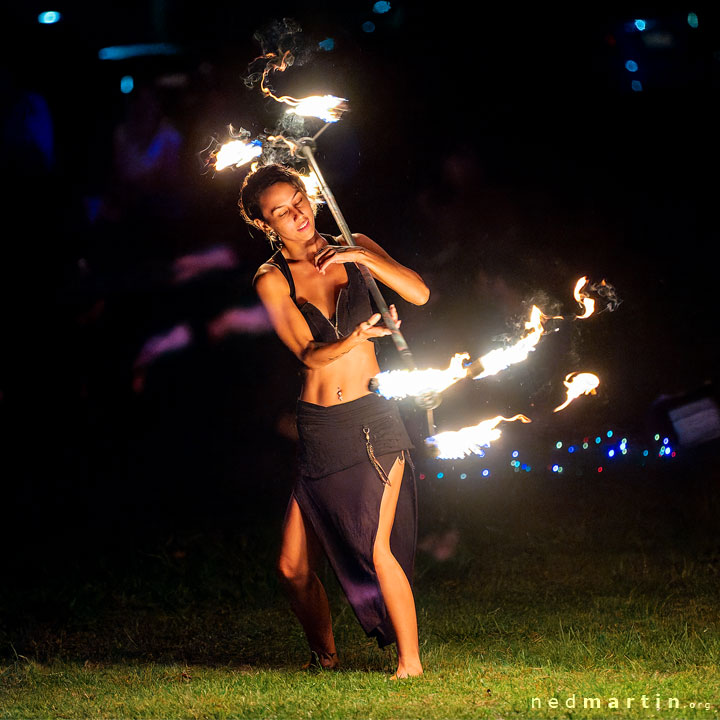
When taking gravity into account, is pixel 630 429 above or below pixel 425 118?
below

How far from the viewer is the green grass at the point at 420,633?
13.3ft

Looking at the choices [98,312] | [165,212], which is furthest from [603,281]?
[98,312]

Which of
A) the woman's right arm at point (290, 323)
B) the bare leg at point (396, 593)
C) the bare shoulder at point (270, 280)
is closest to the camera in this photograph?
the woman's right arm at point (290, 323)

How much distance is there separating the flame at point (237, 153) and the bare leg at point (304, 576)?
1.47 metres

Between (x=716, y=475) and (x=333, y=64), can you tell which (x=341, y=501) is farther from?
(x=716, y=475)

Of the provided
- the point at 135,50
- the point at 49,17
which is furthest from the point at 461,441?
the point at 49,17

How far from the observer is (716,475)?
28.9 ft

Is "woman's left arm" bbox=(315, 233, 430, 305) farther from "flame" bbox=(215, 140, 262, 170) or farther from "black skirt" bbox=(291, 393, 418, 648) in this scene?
"flame" bbox=(215, 140, 262, 170)

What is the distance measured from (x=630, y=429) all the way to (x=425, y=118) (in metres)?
2.96

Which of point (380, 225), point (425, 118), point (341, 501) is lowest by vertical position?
point (341, 501)

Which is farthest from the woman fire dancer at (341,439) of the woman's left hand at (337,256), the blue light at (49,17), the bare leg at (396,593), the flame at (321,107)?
the blue light at (49,17)

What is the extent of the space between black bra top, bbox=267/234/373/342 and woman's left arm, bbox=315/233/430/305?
0.14 meters

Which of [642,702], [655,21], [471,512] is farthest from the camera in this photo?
[471,512]

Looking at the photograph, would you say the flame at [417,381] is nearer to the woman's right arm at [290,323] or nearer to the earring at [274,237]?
the woman's right arm at [290,323]
